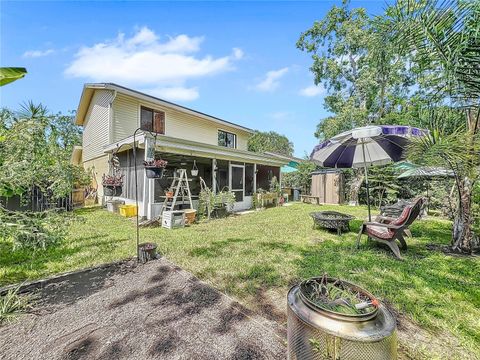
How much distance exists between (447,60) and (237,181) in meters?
8.88

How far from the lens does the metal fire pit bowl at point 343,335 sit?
51.5 inches

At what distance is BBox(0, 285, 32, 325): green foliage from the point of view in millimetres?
2535

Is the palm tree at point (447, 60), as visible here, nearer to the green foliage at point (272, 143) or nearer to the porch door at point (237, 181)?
the porch door at point (237, 181)

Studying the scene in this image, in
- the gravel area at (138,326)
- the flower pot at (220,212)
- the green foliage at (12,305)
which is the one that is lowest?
the gravel area at (138,326)

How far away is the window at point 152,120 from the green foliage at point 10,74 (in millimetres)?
9740

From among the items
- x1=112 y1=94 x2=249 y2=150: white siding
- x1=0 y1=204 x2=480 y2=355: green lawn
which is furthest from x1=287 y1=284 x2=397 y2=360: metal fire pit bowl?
x1=112 y1=94 x2=249 y2=150: white siding

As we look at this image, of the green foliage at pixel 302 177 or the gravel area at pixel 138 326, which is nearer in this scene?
the gravel area at pixel 138 326

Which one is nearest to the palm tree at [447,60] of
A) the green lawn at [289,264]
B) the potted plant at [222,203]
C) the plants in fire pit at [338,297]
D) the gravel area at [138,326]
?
the green lawn at [289,264]

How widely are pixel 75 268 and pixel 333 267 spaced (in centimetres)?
469

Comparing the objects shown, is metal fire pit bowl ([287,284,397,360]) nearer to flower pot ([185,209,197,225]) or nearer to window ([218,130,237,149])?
flower pot ([185,209,197,225])

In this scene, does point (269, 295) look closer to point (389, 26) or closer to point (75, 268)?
point (75, 268)

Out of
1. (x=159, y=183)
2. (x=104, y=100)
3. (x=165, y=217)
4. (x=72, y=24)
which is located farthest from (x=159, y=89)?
(x=165, y=217)

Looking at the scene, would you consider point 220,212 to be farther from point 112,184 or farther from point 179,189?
point 112,184

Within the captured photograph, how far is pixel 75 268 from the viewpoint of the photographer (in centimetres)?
392
